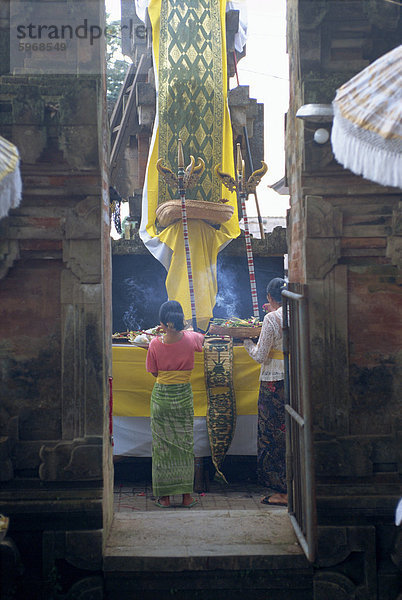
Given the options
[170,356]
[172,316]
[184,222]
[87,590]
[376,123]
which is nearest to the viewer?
[376,123]

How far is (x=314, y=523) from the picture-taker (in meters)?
3.71

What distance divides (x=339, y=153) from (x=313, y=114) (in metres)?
0.62

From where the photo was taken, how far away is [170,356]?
5871mm

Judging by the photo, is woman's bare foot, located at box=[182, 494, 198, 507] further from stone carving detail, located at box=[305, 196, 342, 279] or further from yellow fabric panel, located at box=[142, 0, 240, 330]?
stone carving detail, located at box=[305, 196, 342, 279]

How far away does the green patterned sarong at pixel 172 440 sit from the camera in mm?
5961

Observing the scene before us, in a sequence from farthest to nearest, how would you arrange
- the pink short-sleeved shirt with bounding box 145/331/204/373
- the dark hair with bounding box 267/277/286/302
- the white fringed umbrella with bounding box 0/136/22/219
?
1. the dark hair with bounding box 267/277/286/302
2. the pink short-sleeved shirt with bounding box 145/331/204/373
3. the white fringed umbrella with bounding box 0/136/22/219

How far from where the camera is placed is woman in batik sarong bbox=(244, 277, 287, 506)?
6.00m

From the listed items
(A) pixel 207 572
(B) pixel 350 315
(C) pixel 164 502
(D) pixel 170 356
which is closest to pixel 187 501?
(C) pixel 164 502

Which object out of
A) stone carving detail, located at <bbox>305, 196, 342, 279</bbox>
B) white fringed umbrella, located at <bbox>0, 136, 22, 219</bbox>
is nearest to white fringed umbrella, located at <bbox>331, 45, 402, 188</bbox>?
stone carving detail, located at <bbox>305, 196, 342, 279</bbox>

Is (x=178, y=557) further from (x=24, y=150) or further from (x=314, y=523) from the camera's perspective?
(x=24, y=150)

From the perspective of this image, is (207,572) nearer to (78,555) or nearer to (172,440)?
(78,555)

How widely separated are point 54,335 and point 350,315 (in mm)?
1959

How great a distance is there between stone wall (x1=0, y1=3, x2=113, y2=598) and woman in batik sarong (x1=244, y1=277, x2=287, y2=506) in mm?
2237

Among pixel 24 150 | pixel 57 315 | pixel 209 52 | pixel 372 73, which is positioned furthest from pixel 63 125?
pixel 209 52
